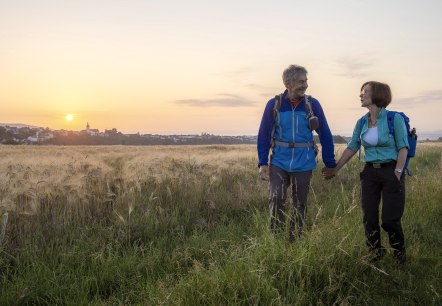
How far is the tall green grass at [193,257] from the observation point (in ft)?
10.7

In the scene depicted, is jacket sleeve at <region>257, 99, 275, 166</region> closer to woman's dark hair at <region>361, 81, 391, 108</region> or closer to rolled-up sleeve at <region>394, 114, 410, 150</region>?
woman's dark hair at <region>361, 81, 391, 108</region>

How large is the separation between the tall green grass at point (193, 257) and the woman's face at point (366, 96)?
3.85ft

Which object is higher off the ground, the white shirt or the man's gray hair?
the man's gray hair

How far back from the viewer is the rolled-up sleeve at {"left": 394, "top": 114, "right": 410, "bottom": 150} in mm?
4223

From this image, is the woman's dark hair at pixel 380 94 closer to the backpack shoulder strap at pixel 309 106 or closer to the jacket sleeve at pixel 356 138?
the jacket sleeve at pixel 356 138

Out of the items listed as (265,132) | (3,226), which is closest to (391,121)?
(265,132)

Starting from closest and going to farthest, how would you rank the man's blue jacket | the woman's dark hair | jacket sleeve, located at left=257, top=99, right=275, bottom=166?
the woman's dark hair → the man's blue jacket → jacket sleeve, located at left=257, top=99, right=275, bottom=166

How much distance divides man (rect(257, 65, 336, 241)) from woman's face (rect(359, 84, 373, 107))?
50 cm

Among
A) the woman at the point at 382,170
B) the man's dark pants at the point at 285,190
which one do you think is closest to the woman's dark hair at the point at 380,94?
the woman at the point at 382,170

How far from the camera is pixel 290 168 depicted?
4.64m

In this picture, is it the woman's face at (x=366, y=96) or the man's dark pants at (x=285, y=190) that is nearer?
the woman's face at (x=366, y=96)

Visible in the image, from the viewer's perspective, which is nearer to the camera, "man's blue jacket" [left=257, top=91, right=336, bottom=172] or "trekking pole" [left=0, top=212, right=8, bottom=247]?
"trekking pole" [left=0, top=212, right=8, bottom=247]

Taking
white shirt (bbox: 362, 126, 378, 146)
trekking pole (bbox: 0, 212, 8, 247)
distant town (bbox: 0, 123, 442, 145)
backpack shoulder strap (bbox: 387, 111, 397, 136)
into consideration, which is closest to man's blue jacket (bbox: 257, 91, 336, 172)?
white shirt (bbox: 362, 126, 378, 146)

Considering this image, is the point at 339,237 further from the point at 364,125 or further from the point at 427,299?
the point at 364,125
